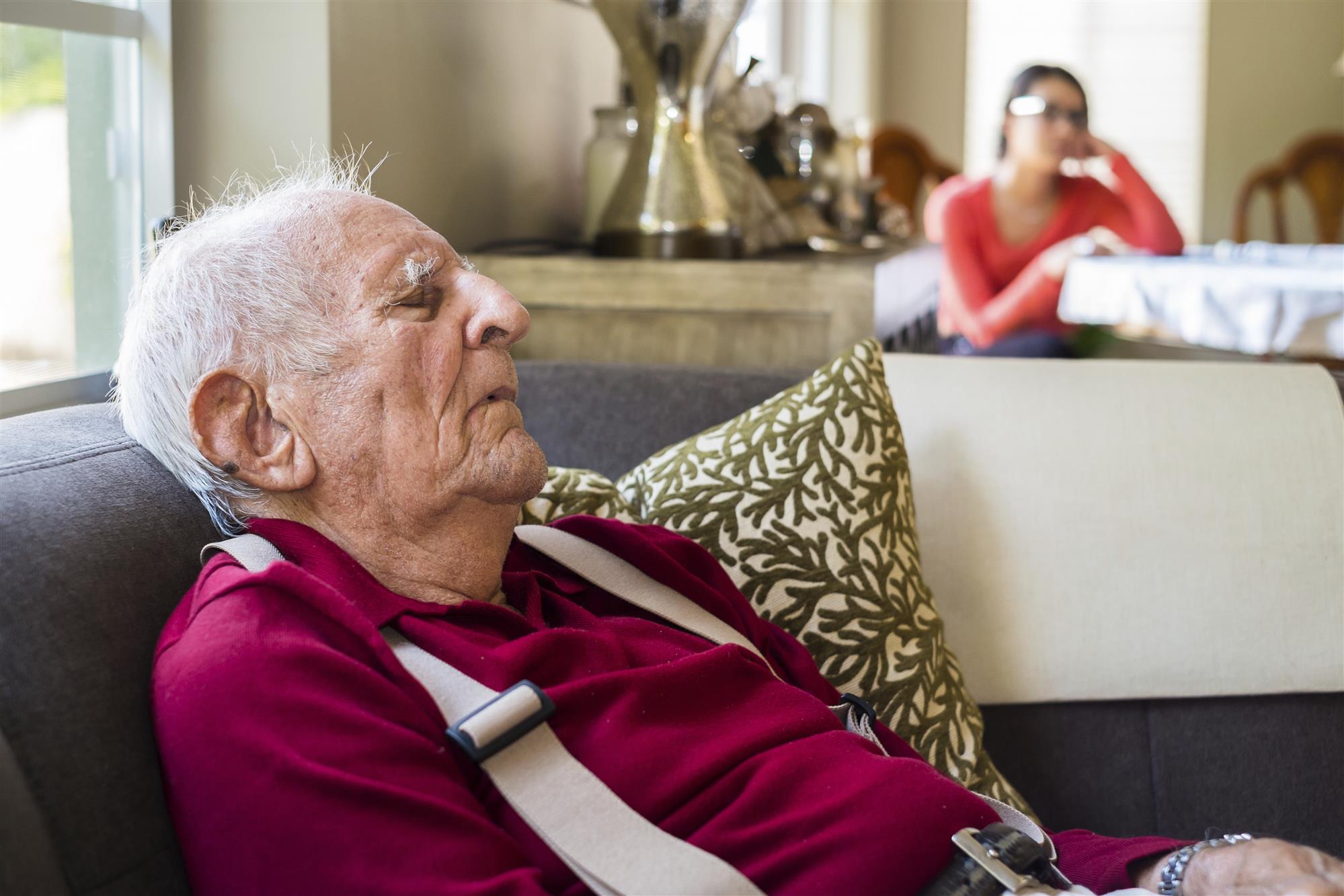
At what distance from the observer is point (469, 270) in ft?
3.45

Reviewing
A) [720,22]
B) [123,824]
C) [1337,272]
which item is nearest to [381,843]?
[123,824]

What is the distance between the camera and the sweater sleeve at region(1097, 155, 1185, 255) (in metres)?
3.54

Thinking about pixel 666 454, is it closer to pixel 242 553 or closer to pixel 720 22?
pixel 242 553

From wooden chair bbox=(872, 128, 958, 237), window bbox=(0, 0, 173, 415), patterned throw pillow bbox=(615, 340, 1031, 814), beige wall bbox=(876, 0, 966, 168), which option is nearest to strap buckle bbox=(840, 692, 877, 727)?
patterned throw pillow bbox=(615, 340, 1031, 814)

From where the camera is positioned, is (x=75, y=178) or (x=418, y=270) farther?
(x=75, y=178)

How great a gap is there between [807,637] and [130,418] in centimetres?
64

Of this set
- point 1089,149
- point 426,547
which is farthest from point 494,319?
point 1089,149

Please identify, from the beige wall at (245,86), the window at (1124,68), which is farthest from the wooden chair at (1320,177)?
the beige wall at (245,86)

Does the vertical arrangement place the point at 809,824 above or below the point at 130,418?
below

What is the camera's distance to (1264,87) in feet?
20.9

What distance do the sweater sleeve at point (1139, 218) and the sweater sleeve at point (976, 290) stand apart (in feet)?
1.08

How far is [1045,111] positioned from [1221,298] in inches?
25.5

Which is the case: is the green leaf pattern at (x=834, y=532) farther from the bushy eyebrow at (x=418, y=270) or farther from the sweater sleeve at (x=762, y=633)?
the bushy eyebrow at (x=418, y=270)

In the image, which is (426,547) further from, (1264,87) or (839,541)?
(1264,87)
